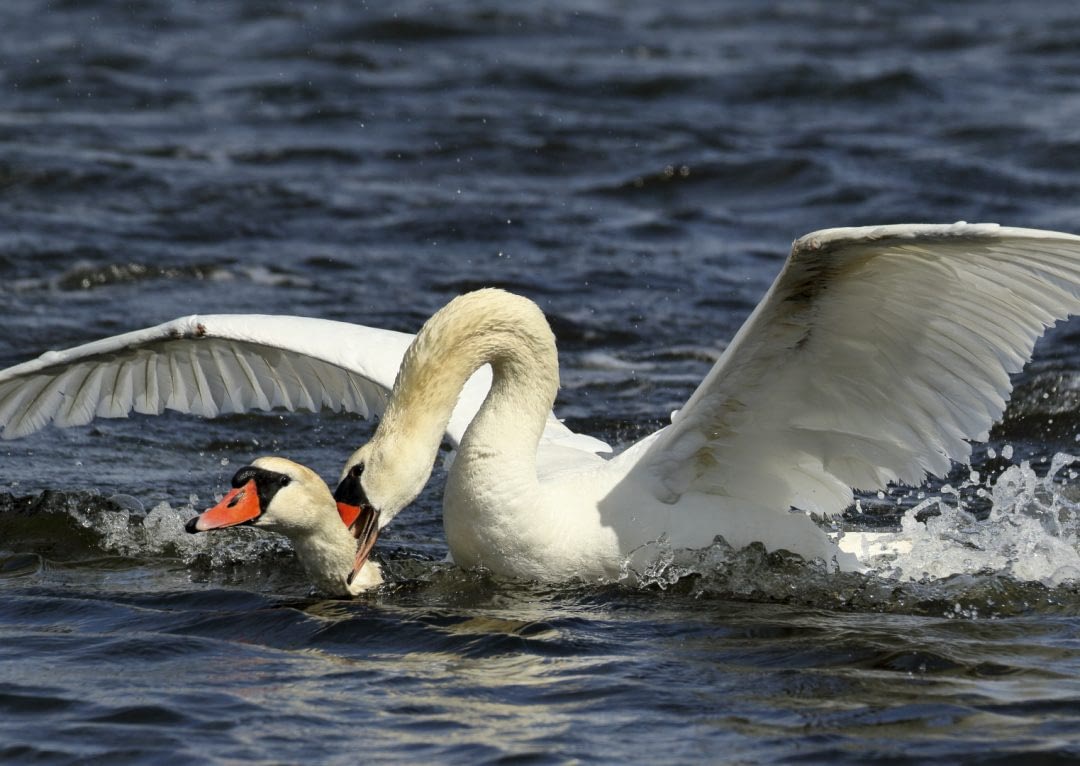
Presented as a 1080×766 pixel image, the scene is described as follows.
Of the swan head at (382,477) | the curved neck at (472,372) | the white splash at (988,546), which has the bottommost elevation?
the white splash at (988,546)

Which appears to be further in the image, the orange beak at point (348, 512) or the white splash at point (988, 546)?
the white splash at point (988, 546)

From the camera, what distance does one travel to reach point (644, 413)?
12164 mm

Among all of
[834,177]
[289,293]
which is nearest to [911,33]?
[834,177]

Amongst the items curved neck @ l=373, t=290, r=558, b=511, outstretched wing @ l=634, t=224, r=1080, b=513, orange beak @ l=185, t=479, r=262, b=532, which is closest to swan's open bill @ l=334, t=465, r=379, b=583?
curved neck @ l=373, t=290, r=558, b=511

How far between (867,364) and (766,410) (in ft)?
1.56

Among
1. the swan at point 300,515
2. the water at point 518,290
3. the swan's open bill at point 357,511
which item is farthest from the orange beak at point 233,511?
the water at point 518,290

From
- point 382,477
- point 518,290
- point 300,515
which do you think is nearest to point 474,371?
point 382,477

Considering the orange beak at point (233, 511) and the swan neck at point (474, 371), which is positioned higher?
the swan neck at point (474, 371)

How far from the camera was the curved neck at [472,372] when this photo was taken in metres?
7.42

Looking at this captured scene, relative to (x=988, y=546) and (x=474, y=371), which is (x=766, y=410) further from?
(x=988, y=546)

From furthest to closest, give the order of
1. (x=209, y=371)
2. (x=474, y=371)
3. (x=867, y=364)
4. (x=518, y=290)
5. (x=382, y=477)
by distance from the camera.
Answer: (x=518, y=290) → (x=209, y=371) → (x=474, y=371) → (x=867, y=364) → (x=382, y=477)

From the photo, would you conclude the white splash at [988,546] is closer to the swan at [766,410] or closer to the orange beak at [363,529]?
the swan at [766,410]

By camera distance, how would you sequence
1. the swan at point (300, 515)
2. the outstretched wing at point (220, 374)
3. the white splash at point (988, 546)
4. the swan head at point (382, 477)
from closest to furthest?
the swan head at point (382, 477), the swan at point (300, 515), the white splash at point (988, 546), the outstretched wing at point (220, 374)

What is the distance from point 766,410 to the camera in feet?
25.5
